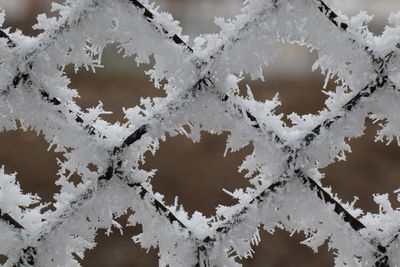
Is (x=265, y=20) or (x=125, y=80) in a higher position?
(x=125, y=80)

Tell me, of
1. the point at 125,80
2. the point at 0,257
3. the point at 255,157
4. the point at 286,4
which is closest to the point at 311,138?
the point at 255,157

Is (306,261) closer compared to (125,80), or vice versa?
(306,261)

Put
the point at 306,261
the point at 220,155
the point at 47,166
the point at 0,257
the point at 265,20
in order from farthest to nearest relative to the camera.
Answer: the point at 220,155 → the point at 47,166 → the point at 306,261 → the point at 0,257 → the point at 265,20

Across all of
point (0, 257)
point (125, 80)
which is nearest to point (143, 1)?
point (0, 257)

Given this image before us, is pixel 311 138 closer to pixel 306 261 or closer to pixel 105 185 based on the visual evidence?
pixel 105 185

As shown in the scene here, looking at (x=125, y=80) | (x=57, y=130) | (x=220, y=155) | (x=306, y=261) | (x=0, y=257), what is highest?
(x=125, y=80)

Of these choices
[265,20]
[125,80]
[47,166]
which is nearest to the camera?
[265,20]
